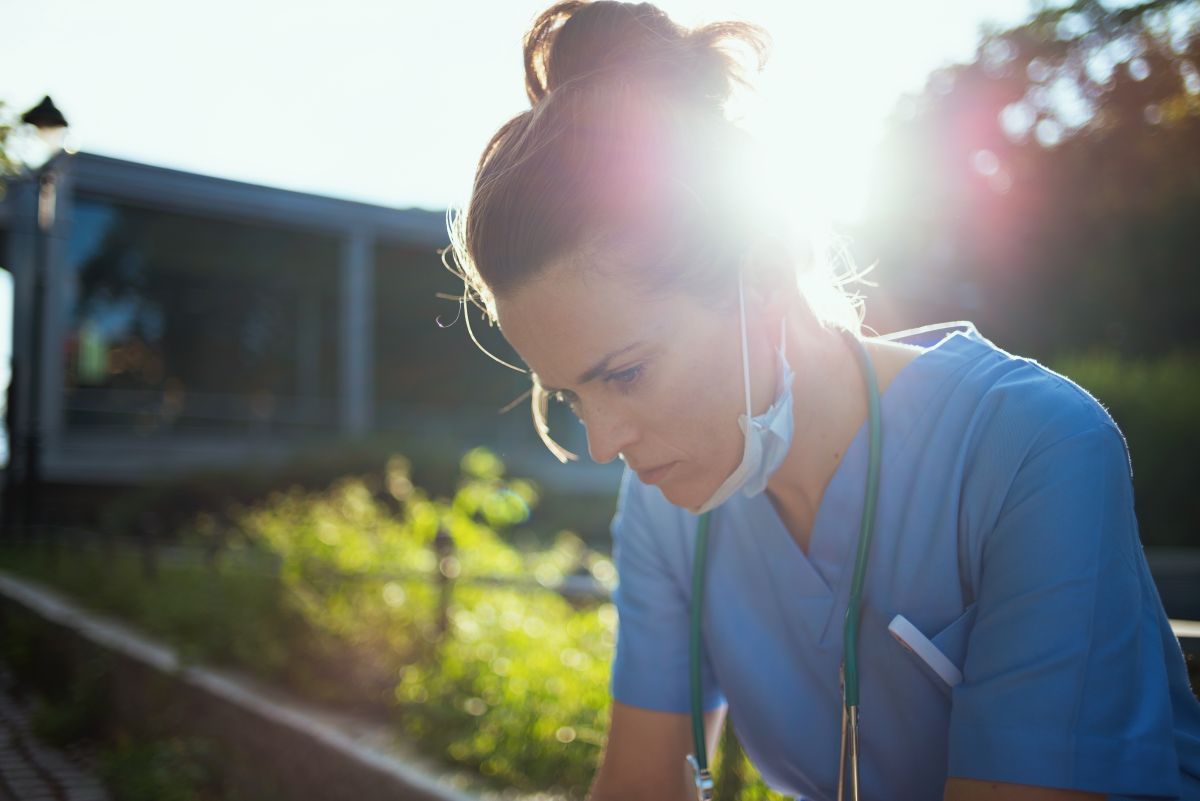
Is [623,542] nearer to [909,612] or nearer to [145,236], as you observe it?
[909,612]

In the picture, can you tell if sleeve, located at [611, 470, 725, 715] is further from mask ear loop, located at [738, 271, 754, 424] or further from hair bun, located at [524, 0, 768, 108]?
hair bun, located at [524, 0, 768, 108]

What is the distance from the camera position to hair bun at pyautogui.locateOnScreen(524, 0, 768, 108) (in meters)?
1.61

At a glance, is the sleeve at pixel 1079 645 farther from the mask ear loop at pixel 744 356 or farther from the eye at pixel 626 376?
the eye at pixel 626 376

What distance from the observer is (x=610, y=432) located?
65.1 inches

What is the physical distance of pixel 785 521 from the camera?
180 cm

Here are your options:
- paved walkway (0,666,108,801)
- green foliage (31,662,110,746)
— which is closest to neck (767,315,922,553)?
paved walkway (0,666,108,801)

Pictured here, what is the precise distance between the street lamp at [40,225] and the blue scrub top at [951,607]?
1739 millimetres

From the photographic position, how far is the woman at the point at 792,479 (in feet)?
4.23

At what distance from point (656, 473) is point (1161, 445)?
22.1ft

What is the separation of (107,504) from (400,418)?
5344 mm

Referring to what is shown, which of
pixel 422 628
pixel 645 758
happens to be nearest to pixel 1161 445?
pixel 422 628

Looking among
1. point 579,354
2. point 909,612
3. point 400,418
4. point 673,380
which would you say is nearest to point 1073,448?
point 909,612

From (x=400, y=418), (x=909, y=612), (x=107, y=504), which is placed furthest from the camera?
(x=400, y=418)

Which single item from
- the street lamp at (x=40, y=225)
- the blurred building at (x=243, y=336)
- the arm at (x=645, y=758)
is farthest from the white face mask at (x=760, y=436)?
the blurred building at (x=243, y=336)
